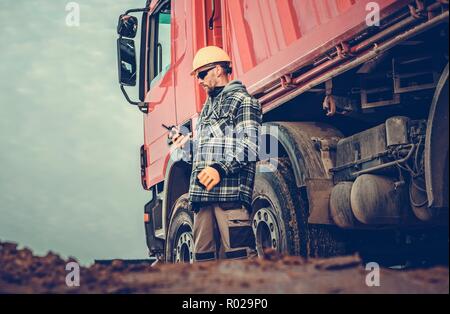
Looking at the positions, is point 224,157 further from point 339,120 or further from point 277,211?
point 339,120

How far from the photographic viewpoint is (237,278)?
3.92 m

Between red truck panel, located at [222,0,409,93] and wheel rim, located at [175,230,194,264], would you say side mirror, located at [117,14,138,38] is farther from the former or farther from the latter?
wheel rim, located at [175,230,194,264]

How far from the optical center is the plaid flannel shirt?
4945mm

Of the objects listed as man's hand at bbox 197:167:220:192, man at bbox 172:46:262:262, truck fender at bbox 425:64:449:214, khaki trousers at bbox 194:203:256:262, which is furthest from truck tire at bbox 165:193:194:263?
truck fender at bbox 425:64:449:214

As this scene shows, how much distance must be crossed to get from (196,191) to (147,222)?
3.48 meters

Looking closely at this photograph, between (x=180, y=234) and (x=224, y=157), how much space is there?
2.04m

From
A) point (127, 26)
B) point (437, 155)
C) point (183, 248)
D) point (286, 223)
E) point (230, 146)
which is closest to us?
point (437, 155)

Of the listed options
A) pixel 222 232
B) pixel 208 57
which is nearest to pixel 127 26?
pixel 208 57

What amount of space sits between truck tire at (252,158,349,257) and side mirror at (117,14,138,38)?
280cm

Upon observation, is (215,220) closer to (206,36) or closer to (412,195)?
(412,195)

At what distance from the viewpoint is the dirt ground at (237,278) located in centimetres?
361

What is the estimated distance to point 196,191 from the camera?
5.15 m
